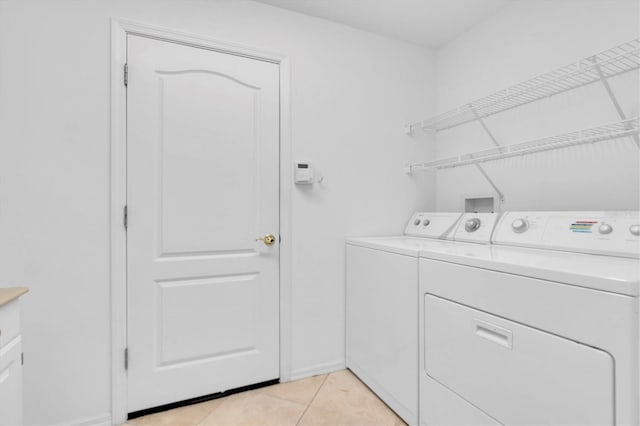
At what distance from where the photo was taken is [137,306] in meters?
1.64

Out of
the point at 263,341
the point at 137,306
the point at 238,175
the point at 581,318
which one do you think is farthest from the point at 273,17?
the point at 581,318

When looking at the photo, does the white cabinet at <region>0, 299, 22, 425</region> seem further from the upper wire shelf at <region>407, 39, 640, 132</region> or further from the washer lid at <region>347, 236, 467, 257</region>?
the upper wire shelf at <region>407, 39, 640, 132</region>

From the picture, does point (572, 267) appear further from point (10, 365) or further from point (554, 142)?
point (10, 365)

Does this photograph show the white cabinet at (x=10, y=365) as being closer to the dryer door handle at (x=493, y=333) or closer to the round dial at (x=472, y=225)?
the dryer door handle at (x=493, y=333)

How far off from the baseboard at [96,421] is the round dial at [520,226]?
2242 mm

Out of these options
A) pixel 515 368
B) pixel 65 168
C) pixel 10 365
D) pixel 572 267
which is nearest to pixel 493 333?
pixel 515 368

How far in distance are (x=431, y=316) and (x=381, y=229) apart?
90cm

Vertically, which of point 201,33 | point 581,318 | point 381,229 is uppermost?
point 201,33

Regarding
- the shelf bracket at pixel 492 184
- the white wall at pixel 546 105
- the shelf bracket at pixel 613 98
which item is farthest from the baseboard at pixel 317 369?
the shelf bracket at pixel 613 98

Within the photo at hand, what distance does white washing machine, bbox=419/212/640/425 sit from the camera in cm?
84

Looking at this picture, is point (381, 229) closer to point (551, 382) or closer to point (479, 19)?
point (551, 382)

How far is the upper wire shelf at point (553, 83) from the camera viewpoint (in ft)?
4.53

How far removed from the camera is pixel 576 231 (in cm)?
138

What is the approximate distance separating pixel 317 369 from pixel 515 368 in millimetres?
1293
